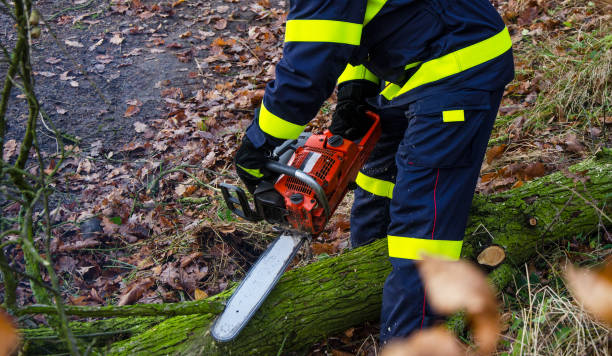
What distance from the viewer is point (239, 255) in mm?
3391

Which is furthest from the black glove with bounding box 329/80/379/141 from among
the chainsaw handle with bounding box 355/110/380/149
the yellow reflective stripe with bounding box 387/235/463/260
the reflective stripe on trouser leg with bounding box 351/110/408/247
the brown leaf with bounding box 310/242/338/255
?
the brown leaf with bounding box 310/242/338/255

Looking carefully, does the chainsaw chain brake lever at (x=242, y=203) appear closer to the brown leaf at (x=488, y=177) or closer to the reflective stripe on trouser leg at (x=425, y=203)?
the reflective stripe on trouser leg at (x=425, y=203)

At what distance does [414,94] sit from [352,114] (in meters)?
0.62

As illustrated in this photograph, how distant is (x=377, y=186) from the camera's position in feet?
10.2

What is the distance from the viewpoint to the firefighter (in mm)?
1990

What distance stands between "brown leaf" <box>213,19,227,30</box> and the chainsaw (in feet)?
14.4

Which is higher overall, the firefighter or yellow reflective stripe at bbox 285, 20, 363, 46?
yellow reflective stripe at bbox 285, 20, 363, 46

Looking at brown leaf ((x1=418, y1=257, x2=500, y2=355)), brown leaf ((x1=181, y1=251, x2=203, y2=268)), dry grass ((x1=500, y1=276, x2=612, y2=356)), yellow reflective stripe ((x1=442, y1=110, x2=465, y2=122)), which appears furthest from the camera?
brown leaf ((x1=181, y1=251, x2=203, y2=268))

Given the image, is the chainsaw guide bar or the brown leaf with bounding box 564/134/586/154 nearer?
the chainsaw guide bar

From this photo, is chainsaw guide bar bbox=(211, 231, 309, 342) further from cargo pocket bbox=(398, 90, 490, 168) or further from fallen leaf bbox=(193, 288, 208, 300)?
cargo pocket bbox=(398, 90, 490, 168)

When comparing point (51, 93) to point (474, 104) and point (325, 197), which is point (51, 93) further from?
point (474, 104)

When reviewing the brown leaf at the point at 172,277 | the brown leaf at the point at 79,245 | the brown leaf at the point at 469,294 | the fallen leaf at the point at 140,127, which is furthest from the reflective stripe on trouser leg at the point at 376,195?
the fallen leaf at the point at 140,127

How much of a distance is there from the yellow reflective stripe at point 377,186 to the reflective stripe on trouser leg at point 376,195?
0.4 inches

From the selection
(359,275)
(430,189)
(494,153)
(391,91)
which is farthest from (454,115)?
(494,153)
